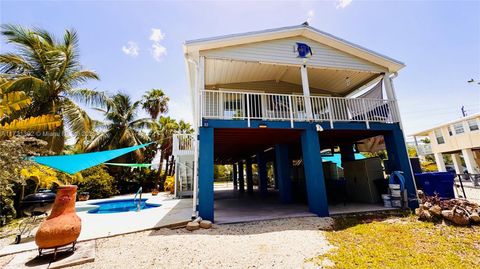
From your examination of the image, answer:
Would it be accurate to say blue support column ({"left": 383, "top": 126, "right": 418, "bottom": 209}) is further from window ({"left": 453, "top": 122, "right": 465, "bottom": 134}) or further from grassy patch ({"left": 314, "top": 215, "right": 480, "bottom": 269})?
window ({"left": 453, "top": 122, "right": 465, "bottom": 134})

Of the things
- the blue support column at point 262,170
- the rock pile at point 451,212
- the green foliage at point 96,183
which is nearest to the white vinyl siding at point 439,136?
the blue support column at point 262,170

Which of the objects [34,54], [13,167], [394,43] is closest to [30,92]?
[34,54]

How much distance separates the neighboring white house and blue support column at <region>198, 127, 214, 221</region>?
79.7ft

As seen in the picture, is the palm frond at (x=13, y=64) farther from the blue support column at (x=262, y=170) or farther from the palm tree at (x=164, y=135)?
the blue support column at (x=262, y=170)

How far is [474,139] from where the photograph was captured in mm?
18453

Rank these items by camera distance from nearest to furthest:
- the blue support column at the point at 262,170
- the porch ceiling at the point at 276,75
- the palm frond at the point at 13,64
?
1. the palm frond at the point at 13,64
2. the porch ceiling at the point at 276,75
3. the blue support column at the point at 262,170

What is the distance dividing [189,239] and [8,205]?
8.02 metres

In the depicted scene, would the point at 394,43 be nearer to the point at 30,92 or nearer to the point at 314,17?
the point at 314,17

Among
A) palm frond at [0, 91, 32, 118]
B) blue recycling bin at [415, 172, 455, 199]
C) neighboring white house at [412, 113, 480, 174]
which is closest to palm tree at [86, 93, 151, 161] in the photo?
palm frond at [0, 91, 32, 118]

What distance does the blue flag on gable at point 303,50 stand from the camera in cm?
887

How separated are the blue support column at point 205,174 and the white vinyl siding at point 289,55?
334cm

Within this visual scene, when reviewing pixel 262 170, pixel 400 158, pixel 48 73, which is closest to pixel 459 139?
pixel 400 158

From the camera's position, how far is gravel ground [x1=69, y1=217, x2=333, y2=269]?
3.98 metres

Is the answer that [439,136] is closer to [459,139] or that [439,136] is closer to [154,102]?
[459,139]
